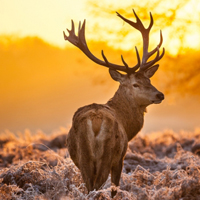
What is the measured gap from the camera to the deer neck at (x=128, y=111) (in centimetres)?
814

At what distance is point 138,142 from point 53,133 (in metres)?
4.70

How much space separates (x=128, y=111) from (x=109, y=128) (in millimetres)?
1630

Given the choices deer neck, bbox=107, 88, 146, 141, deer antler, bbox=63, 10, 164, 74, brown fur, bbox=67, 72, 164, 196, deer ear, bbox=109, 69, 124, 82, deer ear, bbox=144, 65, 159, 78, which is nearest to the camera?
brown fur, bbox=67, 72, 164, 196

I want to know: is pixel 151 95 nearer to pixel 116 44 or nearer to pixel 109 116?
pixel 109 116

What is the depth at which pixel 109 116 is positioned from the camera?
273 inches

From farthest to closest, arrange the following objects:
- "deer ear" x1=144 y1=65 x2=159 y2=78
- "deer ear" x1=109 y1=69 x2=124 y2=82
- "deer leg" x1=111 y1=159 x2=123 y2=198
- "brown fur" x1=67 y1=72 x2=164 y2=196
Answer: "deer ear" x1=144 y1=65 x2=159 y2=78 → "deer ear" x1=109 y1=69 x2=124 y2=82 → "deer leg" x1=111 y1=159 x2=123 y2=198 → "brown fur" x1=67 y1=72 x2=164 y2=196

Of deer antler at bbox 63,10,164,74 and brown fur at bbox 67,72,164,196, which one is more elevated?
deer antler at bbox 63,10,164,74

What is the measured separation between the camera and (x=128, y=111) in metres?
8.30

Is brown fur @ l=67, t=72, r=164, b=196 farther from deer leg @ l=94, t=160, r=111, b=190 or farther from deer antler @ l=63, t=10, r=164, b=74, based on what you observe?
deer antler @ l=63, t=10, r=164, b=74

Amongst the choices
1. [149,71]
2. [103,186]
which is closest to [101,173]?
[103,186]

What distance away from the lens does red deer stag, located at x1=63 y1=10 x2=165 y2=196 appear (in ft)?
21.8

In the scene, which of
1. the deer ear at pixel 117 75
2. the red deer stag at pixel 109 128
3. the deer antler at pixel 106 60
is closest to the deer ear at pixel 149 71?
the deer antler at pixel 106 60

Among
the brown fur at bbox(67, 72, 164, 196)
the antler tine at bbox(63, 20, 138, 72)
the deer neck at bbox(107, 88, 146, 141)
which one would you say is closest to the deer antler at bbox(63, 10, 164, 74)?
the antler tine at bbox(63, 20, 138, 72)

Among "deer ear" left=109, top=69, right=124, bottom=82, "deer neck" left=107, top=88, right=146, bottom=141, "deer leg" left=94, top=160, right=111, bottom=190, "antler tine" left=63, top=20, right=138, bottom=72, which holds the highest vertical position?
"antler tine" left=63, top=20, right=138, bottom=72
